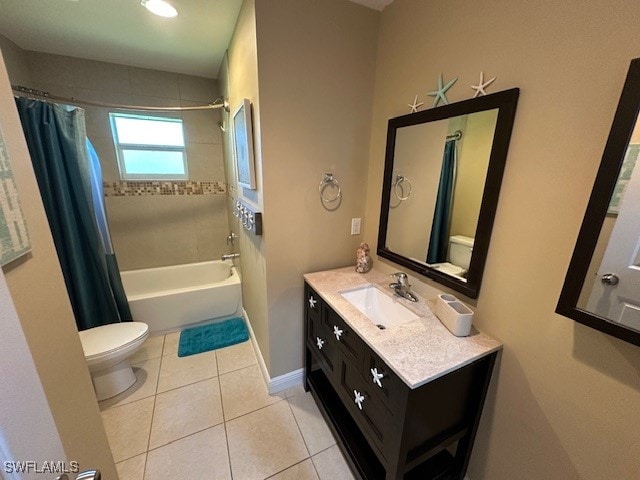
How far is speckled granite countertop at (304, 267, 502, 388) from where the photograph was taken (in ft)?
2.89

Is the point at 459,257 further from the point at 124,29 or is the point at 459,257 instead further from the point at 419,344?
the point at 124,29

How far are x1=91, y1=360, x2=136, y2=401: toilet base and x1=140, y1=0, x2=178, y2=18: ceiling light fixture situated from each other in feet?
7.65

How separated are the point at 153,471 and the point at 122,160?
2.75m

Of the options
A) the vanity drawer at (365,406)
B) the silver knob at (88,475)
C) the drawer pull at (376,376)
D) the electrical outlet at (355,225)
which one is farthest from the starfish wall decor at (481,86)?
the silver knob at (88,475)

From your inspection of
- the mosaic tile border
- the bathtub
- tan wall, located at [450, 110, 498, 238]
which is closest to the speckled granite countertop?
tan wall, located at [450, 110, 498, 238]

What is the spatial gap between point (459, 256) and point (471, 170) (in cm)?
39

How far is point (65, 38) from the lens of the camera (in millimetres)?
1966

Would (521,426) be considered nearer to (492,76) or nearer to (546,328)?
(546,328)

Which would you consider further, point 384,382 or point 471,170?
point 471,170

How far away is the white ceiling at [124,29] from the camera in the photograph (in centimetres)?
155

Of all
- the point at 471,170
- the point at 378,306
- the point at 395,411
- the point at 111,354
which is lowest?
the point at 111,354

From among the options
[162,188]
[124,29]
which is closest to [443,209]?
[124,29]

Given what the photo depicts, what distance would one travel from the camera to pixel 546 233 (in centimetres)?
88

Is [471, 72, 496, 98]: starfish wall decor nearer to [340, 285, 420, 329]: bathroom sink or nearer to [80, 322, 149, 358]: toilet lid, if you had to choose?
[340, 285, 420, 329]: bathroom sink
